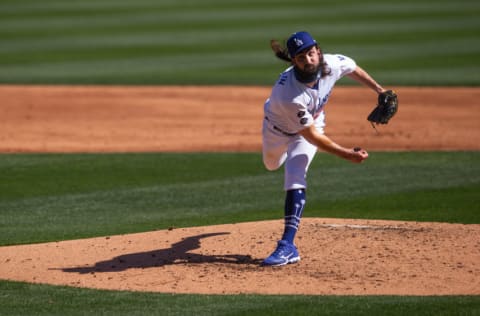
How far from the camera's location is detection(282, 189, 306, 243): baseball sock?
23.7 feet

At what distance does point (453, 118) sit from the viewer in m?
15.1

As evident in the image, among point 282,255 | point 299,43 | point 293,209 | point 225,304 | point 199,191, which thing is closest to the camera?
point 225,304

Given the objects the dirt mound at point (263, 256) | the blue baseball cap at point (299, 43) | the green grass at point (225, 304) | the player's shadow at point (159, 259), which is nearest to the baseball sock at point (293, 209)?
the dirt mound at point (263, 256)

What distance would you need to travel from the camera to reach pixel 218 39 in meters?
24.1

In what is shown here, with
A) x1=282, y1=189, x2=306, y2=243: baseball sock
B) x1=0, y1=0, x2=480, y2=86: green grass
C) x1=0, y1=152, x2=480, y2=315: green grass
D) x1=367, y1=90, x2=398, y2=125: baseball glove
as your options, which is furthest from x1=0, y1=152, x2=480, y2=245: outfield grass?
x1=0, y1=0, x2=480, y2=86: green grass

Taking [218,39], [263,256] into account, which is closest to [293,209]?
[263,256]

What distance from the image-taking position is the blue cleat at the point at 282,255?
7082mm

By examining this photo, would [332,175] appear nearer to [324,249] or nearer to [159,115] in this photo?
[324,249]

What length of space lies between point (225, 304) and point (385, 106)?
2211 millimetres

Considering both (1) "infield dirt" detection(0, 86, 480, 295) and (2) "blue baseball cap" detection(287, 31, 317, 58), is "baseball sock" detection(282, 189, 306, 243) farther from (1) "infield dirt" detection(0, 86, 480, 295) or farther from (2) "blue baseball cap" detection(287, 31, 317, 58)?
(2) "blue baseball cap" detection(287, 31, 317, 58)

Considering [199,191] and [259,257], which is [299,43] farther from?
[199,191]

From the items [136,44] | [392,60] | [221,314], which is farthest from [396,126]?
[136,44]

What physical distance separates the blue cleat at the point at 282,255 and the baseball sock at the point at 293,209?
6 cm

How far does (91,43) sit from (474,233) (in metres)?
17.4
